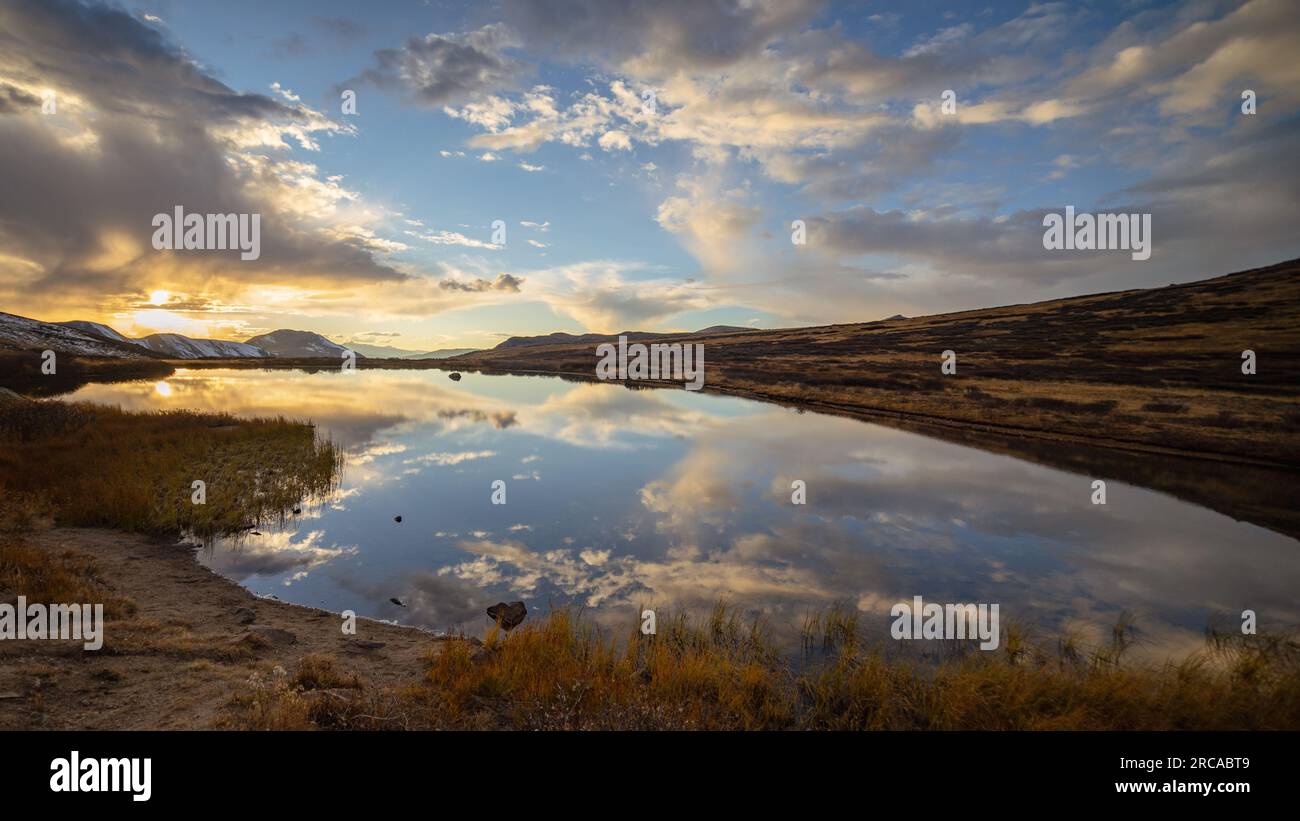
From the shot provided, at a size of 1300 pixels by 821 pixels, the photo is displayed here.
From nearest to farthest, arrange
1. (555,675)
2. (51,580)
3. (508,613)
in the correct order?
(555,675)
(51,580)
(508,613)

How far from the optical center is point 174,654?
8.41 meters

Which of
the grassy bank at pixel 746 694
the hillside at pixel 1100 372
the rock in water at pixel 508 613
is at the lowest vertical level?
the rock in water at pixel 508 613

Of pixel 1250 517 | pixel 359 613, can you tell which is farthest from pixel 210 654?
pixel 1250 517

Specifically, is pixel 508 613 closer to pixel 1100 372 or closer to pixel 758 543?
pixel 758 543

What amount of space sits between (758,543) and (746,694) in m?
8.98

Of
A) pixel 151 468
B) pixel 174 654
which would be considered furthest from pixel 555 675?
pixel 151 468

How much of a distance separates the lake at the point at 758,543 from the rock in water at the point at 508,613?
38cm

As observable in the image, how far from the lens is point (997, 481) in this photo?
24.7 meters

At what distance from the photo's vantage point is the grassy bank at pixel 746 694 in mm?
6715

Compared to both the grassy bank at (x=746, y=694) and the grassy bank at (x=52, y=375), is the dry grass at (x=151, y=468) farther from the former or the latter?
the grassy bank at (x=52, y=375)

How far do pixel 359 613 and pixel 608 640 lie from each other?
20.1 ft

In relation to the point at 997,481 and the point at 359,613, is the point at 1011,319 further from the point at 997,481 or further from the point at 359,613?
the point at 359,613

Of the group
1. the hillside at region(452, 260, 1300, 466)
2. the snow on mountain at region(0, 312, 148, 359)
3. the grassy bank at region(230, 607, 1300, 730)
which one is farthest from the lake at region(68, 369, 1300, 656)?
the snow on mountain at region(0, 312, 148, 359)

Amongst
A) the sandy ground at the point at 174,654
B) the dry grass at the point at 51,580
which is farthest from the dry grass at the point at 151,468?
the dry grass at the point at 51,580
